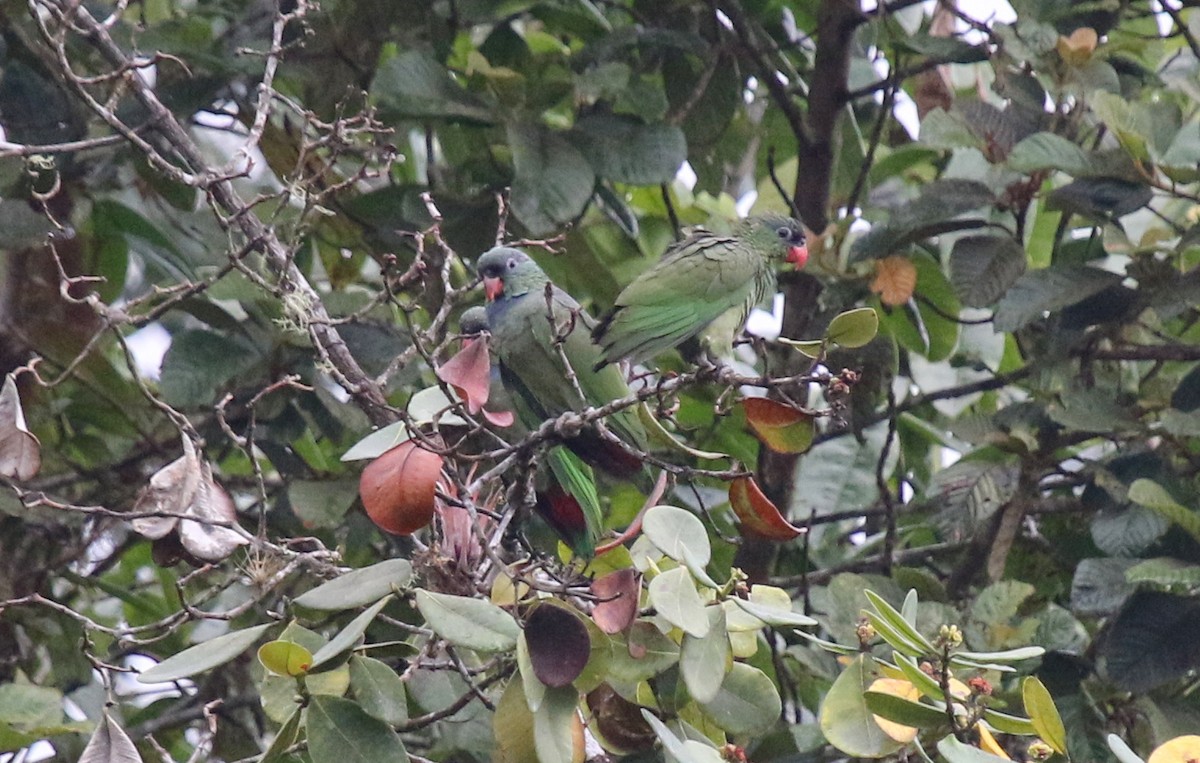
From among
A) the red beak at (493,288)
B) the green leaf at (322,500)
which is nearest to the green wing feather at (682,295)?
the red beak at (493,288)

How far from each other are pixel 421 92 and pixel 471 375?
55.9 inches

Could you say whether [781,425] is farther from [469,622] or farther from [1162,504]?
[1162,504]

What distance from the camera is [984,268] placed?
3.28m

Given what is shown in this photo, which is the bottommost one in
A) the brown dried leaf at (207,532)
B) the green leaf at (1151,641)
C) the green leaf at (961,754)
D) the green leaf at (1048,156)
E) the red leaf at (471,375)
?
the green leaf at (1151,641)

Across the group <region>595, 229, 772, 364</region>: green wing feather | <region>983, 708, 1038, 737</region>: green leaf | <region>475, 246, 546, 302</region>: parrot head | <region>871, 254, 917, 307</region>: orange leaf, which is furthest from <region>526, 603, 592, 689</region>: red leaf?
<region>871, 254, 917, 307</region>: orange leaf

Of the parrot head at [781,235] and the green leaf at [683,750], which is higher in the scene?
the green leaf at [683,750]

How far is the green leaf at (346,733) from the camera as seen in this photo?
1745 millimetres

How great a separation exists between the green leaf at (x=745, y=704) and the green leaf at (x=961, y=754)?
0.25 m

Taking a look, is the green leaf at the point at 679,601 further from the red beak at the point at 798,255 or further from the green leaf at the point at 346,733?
the red beak at the point at 798,255

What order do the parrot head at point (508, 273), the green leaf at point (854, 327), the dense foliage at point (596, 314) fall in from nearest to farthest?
the green leaf at point (854, 327) < the dense foliage at point (596, 314) < the parrot head at point (508, 273)

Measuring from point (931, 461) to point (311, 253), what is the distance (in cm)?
192

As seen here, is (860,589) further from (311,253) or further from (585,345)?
(311,253)

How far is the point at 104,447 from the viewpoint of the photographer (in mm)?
3709

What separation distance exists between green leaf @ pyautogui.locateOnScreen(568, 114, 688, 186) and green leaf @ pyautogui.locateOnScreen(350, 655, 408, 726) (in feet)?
5.75
